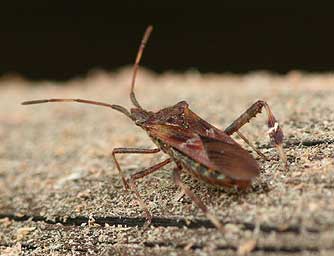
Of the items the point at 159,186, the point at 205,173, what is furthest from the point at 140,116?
the point at 205,173

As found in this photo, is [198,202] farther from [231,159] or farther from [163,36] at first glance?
[163,36]

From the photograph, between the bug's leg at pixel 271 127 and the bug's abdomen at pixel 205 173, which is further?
the bug's leg at pixel 271 127

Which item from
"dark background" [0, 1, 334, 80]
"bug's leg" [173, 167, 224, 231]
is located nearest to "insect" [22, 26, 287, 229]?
"bug's leg" [173, 167, 224, 231]

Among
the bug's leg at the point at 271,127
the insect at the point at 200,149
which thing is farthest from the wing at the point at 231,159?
the bug's leg at the point at 271,127

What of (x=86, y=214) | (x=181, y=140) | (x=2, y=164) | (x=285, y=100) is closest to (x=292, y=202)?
(x=181, y=140)

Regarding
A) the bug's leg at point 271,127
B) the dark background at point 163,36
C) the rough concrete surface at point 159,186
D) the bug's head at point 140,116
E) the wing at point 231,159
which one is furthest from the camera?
the dark background at point 163,36

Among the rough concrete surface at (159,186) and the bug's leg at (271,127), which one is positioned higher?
the bug's leg at (271,127)

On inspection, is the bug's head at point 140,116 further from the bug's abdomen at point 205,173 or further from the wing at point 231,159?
the wing at point 231,159

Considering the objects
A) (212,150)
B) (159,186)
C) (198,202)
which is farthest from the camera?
(159,186)
